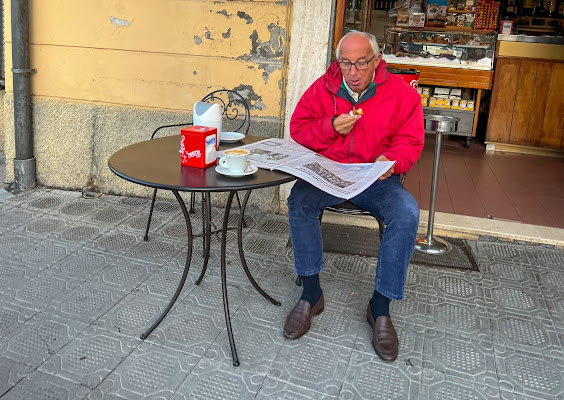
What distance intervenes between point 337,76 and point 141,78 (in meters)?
1.87

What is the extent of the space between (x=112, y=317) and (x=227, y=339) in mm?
571

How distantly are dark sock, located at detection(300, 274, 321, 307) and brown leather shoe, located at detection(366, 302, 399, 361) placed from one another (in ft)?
0.98

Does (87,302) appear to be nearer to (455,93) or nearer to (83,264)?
(83,264)

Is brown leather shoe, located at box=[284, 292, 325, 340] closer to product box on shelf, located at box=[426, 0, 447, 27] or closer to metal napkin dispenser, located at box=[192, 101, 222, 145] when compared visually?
metal napkin dispenser, located at box=[192, 101, 222, 145]

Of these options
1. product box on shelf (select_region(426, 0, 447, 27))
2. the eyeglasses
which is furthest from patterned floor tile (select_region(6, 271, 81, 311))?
product box on shelf (select_region(426, 0, 447, 27))

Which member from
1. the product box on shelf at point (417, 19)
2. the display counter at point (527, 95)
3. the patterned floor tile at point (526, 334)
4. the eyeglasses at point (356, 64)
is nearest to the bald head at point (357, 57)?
the eyeglasses at point (356, 64)

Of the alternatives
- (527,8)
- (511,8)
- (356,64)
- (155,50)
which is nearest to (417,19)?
(511,8)

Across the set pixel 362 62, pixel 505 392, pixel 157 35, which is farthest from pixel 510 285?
pixel 157 35

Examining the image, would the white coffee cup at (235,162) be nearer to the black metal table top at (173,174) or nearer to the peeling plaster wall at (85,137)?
the black metal table top at (173,174)

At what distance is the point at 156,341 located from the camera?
2.32 m

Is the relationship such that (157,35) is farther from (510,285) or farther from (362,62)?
(510,285)

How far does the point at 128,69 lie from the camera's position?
3.93m

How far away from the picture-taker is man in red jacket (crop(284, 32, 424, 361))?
2.29 m

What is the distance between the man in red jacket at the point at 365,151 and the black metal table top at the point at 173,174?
40 cm
